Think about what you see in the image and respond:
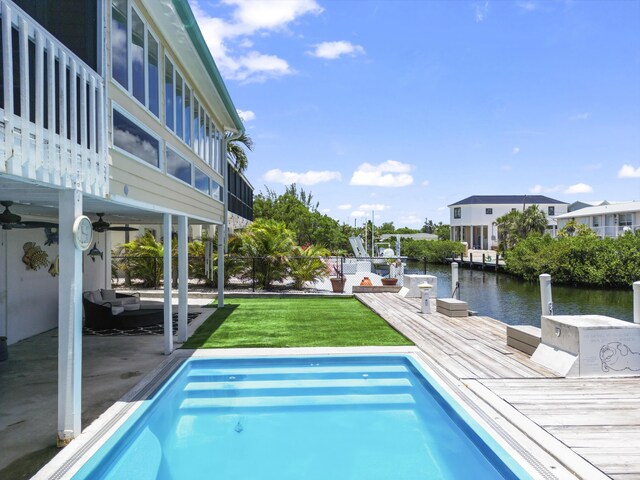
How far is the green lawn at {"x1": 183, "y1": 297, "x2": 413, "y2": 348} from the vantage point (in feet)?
28.2

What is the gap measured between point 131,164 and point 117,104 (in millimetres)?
789

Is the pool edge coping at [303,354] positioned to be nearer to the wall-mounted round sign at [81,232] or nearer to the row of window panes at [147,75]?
the wall-mounted round sign at [81,232]

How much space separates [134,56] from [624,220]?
48.9 metres

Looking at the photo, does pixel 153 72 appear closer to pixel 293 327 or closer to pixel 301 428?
pixel 301 428

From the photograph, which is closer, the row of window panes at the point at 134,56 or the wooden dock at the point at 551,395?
the wooden dock at the point at 551,395

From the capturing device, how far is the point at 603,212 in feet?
146

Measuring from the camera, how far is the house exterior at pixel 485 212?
205 feet

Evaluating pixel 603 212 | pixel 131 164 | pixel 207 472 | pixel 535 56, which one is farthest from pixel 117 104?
pixel 603 212

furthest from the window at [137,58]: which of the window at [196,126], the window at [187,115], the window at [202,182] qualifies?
the window at [202,182]

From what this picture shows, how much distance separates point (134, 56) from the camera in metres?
6.15

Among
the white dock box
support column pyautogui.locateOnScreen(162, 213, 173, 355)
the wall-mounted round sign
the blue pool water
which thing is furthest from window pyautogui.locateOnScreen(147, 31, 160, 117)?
the white dock box

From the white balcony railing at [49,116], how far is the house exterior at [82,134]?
0.03 feet

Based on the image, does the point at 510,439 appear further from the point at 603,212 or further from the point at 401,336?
the point at 603,212

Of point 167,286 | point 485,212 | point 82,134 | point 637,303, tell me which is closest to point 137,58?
point 82,134
